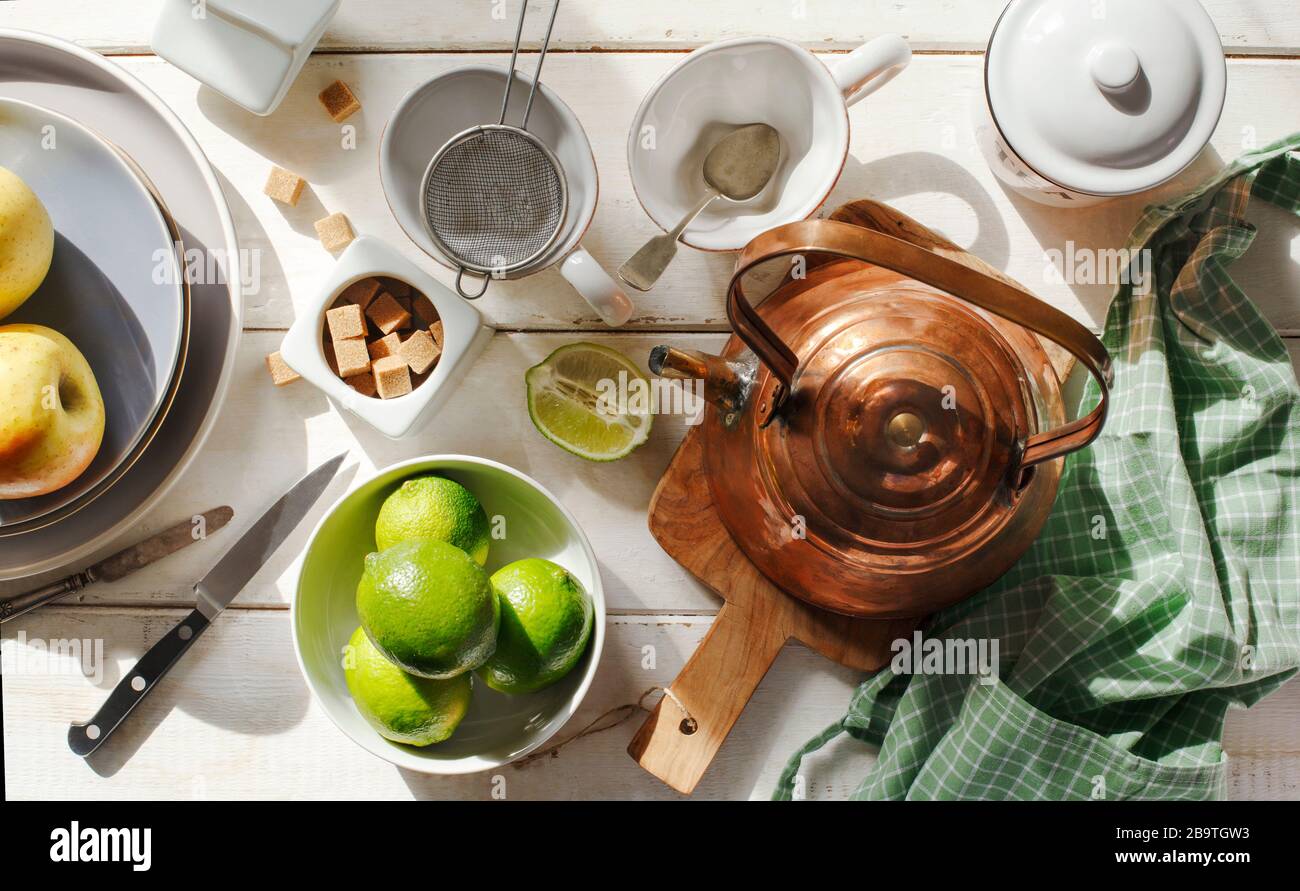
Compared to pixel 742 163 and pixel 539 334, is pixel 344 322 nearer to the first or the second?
pixel 539 334

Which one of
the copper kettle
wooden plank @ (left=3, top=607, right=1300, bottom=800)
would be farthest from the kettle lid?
wooden plank @ (left=3, top=607, right=1300, bottom=800)

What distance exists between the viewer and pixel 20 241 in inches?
31.9

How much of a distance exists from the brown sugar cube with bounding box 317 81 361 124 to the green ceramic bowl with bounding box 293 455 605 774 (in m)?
0.37

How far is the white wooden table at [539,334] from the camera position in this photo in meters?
0.94

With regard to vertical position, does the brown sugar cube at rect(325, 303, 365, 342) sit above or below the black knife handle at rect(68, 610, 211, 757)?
above

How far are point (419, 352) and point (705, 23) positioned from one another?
0.44 m

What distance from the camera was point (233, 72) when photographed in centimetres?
Answer: 88

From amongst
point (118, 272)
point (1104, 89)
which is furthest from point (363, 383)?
point (1104, 89)

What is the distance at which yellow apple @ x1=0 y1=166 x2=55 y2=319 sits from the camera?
2.63 ft

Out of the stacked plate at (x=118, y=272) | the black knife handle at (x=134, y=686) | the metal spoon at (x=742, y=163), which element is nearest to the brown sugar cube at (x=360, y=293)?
the stacked plate at (x=118, y=272)

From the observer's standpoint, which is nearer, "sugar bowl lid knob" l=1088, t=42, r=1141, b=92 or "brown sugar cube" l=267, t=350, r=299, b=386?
"sugar bowl lid knob" l=1088, t=42, r=1141, b=92

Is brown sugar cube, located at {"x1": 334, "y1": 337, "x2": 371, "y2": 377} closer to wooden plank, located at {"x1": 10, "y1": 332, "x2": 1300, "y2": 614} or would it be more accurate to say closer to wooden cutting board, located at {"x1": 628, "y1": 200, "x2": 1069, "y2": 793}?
wooden plank, located at {"x1": 10, "y1": 332, "x2": 1300, "y2": 614}

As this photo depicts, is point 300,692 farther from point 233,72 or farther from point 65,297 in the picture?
point 233,72

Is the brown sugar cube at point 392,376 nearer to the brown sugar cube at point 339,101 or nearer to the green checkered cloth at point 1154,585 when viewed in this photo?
the brown sugar cube at point 339,101
